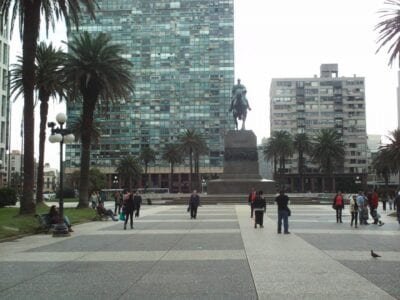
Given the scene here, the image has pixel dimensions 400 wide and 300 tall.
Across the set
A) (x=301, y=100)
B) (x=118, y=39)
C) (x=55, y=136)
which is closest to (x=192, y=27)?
(x=118, y=39)

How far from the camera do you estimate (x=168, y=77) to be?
162 m

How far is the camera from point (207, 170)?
158000 millimetres

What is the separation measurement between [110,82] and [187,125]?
120 metres

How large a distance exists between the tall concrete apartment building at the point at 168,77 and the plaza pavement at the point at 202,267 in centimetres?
14050

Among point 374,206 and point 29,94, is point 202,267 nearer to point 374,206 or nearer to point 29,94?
point 374,206

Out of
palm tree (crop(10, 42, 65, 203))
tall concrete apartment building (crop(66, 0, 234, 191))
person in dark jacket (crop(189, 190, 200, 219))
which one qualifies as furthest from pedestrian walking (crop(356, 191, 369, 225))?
tall concrete apartment building (crop(66, 0, 234, 191))

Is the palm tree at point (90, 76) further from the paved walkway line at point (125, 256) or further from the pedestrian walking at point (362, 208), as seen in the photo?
the paved walkway line at point (125, 256)

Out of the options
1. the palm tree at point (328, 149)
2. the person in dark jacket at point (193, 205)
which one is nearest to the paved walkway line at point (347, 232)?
the person in dark jacket at point (193, 205)

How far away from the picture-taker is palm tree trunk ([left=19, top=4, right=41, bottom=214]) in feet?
86.9

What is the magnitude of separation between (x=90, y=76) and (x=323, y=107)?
5014 inches

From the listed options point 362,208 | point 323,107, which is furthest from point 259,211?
point 323,107

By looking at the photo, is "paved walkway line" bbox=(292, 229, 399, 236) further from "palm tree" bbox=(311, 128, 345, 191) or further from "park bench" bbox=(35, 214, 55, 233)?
"palm tree" bbox=(311, 128, 345, 191)

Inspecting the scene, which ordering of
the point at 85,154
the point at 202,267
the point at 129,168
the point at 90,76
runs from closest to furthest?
1. the point at 202,267
2. the point at 90,76
3. the point at 85,154
4. the point at 129,168

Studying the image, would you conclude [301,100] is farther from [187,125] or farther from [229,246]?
[229,246]
